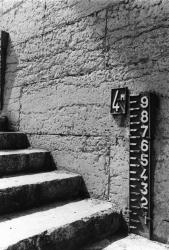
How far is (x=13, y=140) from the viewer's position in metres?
3.40

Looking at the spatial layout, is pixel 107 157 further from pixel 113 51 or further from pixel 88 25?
pixel 88 25

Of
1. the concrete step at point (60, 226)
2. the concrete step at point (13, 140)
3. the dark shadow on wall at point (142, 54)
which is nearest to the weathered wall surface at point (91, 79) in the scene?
Answer: the dark shadow on wall at point (142, 54)

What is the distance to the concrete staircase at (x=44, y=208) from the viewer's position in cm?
191

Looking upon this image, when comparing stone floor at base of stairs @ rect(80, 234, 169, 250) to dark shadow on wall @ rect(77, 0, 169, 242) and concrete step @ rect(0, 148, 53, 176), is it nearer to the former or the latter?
dark shadow on wall @ rect(77, 0, 169, 242)

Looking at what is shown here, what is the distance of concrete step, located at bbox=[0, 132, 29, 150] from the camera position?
327 centimetres

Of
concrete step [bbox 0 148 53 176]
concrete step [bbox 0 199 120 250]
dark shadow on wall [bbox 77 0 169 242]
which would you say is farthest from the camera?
concrete step [bbox 0 148 53 176]

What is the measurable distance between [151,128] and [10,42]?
2.64 metres

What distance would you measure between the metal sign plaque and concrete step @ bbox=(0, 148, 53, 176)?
1.00 m

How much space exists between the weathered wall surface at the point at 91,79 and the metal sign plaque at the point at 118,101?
67mm

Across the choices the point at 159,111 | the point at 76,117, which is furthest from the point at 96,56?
the point at 159,111

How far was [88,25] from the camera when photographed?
3.00 metres

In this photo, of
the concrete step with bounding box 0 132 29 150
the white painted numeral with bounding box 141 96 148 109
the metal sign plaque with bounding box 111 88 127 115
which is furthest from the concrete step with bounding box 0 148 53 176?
the white painted numeral with bounding box 141 96 148 109

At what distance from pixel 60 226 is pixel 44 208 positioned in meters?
0.42

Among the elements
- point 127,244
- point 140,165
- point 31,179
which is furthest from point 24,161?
point 127,244
